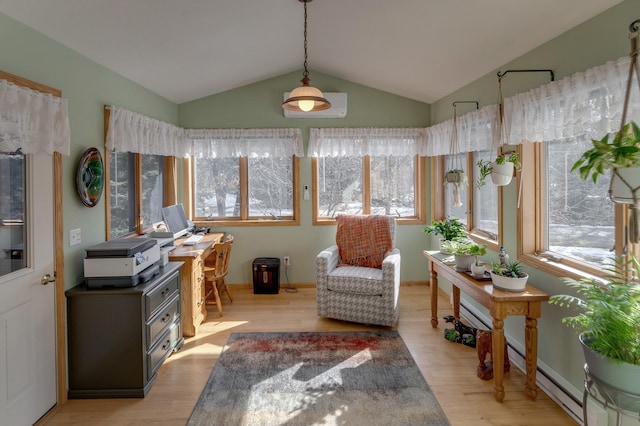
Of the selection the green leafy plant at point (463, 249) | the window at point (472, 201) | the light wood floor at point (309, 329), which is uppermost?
the window at point (472, 201)

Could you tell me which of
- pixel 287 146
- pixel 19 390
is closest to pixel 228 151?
pixel 287 146

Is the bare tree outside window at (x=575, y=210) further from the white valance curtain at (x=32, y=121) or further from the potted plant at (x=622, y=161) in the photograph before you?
the white valance curtain at (x=32, y=121)

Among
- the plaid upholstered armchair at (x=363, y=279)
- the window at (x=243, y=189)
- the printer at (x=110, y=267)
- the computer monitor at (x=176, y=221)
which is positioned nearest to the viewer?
the printer at (x=110, y=267)

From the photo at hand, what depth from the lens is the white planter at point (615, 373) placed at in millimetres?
1453

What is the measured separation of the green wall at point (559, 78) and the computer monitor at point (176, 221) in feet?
10.6

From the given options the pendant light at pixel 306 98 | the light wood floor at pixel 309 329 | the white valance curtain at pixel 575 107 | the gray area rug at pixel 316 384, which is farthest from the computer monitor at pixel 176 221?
the white valance curtain at pixel 575 107

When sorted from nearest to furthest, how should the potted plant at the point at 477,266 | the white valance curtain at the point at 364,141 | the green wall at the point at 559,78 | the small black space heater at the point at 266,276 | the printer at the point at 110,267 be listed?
the green wall at the point at 559,78, the printer at the point at 110,267, the potted plant at the point at 477,266, the small black space heater at the point at 266,276, the white valance curtain at the point at 364,141

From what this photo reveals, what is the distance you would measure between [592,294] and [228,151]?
13.5 ft

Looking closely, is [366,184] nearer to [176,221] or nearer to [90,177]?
[176,221]

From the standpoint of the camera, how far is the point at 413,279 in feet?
16.7

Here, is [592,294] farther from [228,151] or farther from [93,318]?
[228,151]

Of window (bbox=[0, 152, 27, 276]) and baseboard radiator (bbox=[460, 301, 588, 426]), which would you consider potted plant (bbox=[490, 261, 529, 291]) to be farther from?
window (bbox=[0, 152, 27, 276])

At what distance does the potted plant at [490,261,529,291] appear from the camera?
97.7 inches

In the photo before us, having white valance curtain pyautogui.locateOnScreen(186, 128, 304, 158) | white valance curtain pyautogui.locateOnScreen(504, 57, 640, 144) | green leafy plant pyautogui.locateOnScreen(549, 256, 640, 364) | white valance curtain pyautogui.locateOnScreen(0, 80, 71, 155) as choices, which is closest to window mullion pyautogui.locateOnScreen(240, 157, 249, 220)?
white valance curtain pyautogui.locateOnScreen(186, 128, 304, 158)
